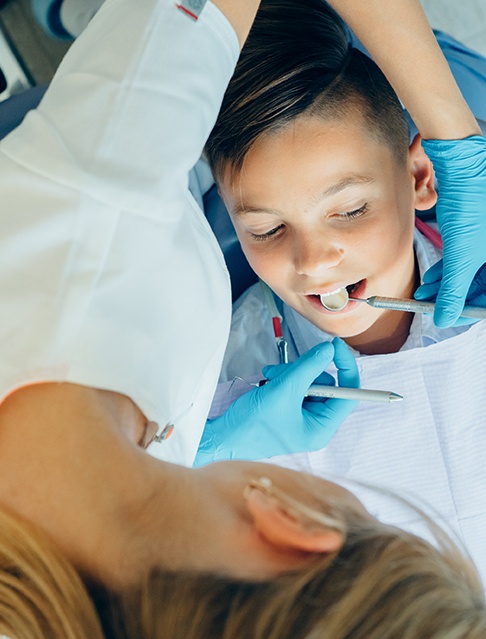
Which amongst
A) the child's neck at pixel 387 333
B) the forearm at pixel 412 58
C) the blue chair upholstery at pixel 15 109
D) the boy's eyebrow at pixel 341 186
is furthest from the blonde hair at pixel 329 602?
the blue chair upholstery at pixel 15 109

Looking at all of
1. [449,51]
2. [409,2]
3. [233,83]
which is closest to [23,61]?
[233,83]

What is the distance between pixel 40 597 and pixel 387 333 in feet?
3.37

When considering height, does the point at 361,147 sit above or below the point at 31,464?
below

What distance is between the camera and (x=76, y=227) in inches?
29.8

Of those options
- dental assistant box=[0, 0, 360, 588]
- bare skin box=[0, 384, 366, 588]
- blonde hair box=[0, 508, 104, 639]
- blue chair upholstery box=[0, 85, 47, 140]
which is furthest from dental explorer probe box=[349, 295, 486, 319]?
blue chair upholstery box=[0, 85, 47, 140]

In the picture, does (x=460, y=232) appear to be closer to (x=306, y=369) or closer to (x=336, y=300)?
(x=336, y=300)

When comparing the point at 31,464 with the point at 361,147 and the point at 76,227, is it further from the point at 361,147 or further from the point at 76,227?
the point at 361,147

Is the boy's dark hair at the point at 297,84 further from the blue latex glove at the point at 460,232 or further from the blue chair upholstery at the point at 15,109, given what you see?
the blue chair upholstery at the point at 15,109

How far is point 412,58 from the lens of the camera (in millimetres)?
1066

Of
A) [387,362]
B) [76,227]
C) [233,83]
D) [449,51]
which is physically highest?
[76,227]

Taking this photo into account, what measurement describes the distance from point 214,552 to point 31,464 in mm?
232

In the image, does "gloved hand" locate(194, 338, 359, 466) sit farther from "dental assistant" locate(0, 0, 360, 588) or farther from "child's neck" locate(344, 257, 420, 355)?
"dental assistant" locate(0, 0, 360, 588)

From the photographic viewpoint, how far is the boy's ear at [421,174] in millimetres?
1264

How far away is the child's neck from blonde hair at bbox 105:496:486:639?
0.86 metres
